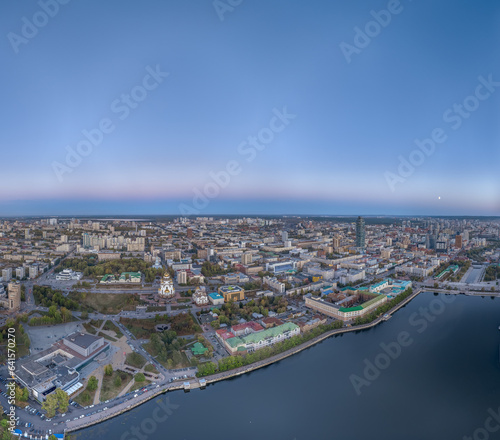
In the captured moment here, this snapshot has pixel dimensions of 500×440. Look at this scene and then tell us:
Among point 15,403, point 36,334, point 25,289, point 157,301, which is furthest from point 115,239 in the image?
point 15,403

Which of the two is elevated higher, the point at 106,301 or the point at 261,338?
the point at 261,338

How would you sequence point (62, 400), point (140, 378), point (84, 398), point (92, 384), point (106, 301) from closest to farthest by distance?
point (62, 400), point (84, 398), point (92, 384), point (140, 378), point (106, 301)

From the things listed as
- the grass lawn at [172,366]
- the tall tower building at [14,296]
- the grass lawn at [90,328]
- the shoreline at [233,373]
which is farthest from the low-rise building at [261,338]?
the tall tower building at [14,296]

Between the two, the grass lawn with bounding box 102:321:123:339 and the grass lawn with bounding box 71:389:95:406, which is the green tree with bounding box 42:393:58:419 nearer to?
the grass lawn with bounding box 71:389:95:406

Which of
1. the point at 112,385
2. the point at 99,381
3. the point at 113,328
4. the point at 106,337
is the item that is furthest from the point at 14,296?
the point at 112,385

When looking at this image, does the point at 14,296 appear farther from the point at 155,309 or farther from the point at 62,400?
the point at 62,400

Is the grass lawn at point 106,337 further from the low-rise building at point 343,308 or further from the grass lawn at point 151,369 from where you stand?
the low-rise building at point 343,308

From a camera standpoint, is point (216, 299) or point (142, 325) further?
point (216, 299)

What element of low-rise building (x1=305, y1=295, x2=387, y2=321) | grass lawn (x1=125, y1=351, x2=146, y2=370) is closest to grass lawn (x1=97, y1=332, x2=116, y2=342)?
grass lawn (x1=125, y1=351, x2=146, y2=370)
